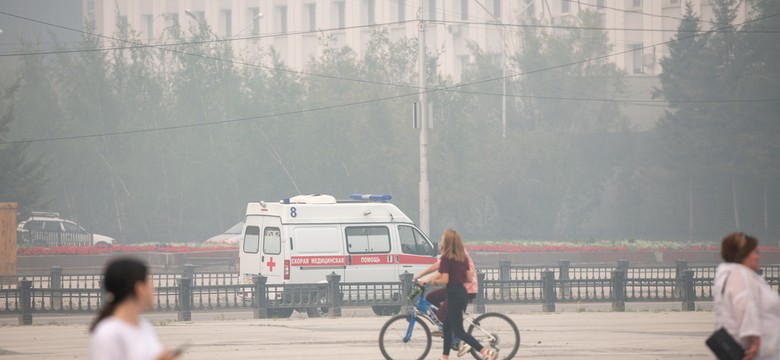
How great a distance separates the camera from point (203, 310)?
24.6 metres

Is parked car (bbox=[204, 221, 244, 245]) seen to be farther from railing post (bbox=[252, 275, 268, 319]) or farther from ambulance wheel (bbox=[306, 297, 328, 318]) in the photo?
railing post (bbox=[252, 275, 268, 319])

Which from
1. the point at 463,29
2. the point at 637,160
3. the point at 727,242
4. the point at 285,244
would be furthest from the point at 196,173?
the point at 727,242

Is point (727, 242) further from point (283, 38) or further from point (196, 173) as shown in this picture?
point (283, 38)

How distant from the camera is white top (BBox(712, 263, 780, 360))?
823 centimetres

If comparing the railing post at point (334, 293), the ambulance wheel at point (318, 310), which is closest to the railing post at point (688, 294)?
the railing post at point (334, 293)

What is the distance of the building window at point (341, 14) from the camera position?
92.8m

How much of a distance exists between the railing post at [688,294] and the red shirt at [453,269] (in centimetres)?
1303

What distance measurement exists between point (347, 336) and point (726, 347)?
36.2 feet

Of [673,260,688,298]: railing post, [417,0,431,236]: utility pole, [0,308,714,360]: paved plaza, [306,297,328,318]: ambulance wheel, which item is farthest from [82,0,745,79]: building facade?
[0,308,714,360]: paved plaza

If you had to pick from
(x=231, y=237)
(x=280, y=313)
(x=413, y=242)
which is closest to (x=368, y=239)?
(x=413, y=242)

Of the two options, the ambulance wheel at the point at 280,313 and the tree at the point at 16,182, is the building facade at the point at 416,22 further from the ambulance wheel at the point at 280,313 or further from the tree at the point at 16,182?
the ambulance wheel at the point at 280,313

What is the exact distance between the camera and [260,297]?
23.9 meters

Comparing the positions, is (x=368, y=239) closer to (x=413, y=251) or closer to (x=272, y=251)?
(x=413, y=251)

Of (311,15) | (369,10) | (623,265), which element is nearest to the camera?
(623,265)
